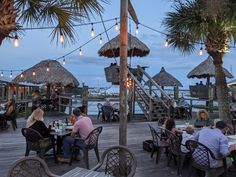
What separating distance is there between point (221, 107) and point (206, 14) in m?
2.76

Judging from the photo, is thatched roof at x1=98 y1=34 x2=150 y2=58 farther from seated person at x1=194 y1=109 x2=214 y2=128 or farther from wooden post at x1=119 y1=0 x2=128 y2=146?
wooden post at x1=119 y1=0 x2=128 y2=146

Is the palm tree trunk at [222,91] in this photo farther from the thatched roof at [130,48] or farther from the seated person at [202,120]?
the thatched roof at [130,48]

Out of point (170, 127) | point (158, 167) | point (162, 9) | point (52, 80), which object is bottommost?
point (158, 167)

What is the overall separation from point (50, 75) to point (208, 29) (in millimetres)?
13452

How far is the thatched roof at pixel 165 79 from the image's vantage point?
2281 centimetres

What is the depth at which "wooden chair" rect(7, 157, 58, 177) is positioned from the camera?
3488 millimetres

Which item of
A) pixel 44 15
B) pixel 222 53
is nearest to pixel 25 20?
pixel 44 15

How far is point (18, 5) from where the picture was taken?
189 inches

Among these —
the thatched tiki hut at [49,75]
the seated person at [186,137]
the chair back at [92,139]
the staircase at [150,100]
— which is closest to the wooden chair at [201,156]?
the seated person at [186,137]

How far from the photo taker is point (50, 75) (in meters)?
21.2

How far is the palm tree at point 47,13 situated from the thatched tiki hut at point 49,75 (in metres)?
15.3

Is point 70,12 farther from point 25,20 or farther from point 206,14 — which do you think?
point 206,14

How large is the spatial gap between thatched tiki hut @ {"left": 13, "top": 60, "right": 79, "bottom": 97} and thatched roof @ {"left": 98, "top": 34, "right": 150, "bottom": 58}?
8.52ft

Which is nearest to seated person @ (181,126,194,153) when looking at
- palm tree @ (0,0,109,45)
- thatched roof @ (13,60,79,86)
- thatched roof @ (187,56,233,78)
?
palm tree @ (0,0,109,45)
